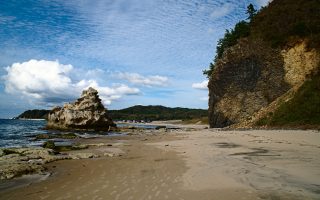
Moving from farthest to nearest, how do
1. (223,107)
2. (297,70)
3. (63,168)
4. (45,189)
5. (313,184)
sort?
(223,107), (297,70), (63,168), (45,189), (313,184)

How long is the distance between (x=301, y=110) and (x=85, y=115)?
3486cm

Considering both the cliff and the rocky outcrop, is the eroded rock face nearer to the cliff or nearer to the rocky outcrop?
the cliff

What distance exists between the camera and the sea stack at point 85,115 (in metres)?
53.5

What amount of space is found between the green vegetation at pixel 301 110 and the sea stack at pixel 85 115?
93.1ft

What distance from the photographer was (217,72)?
5112 cm

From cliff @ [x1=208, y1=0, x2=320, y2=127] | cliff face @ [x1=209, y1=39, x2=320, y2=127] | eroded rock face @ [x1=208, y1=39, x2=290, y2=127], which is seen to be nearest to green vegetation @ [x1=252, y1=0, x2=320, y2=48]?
cliff @ [x1=208, y1=0, x2=320, y2=127]

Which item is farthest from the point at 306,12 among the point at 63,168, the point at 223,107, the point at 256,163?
the point at 63,168

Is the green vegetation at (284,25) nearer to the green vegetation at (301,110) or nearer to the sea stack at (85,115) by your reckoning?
the green vegetation at (301,110)

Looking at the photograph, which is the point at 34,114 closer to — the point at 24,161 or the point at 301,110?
the point at 301,110

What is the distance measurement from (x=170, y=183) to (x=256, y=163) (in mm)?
4042

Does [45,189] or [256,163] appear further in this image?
[256,163]

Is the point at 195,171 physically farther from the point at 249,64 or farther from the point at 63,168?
the point at 249,64

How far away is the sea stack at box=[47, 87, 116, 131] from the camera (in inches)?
2108

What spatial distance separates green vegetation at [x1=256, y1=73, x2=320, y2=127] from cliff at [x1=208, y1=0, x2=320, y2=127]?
1685 mm
